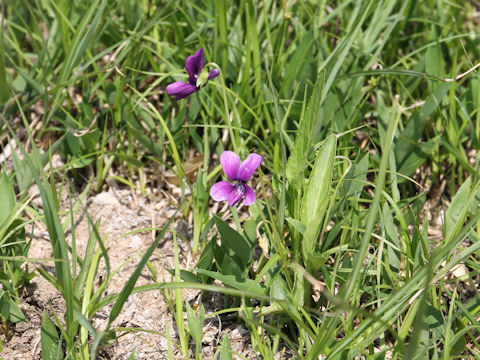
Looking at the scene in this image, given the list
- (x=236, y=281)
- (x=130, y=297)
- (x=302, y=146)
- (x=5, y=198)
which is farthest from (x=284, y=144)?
(x=5, y=198)

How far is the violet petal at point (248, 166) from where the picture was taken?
5.58 ft

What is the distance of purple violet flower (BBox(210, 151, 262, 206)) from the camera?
171 cm

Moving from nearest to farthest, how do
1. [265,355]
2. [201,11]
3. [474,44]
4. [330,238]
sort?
[265,355] < [330,238] < [201,11] < [474,44]

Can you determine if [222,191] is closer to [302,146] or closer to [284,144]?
[302,146]

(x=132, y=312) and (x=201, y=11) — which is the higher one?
(x=201, y=11)

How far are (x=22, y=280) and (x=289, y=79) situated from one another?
1243mm

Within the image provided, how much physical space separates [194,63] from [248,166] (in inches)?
14.9

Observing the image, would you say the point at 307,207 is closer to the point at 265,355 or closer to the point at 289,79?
the point at 265,355

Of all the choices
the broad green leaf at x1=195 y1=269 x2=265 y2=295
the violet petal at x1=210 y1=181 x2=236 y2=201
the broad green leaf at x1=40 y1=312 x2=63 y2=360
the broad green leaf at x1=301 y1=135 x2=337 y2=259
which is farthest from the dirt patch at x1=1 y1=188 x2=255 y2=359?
the broad green leaf at x1=301 y1=135 x2=337 y2=259

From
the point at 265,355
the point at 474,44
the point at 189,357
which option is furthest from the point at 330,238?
the point at 474,44

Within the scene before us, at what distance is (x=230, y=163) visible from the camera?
174 centimetres

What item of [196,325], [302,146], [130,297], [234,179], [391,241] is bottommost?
[130,297]

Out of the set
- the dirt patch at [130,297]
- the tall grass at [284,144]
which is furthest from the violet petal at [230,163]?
the dirt patch at [130,297]

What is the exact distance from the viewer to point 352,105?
90.0 inches
